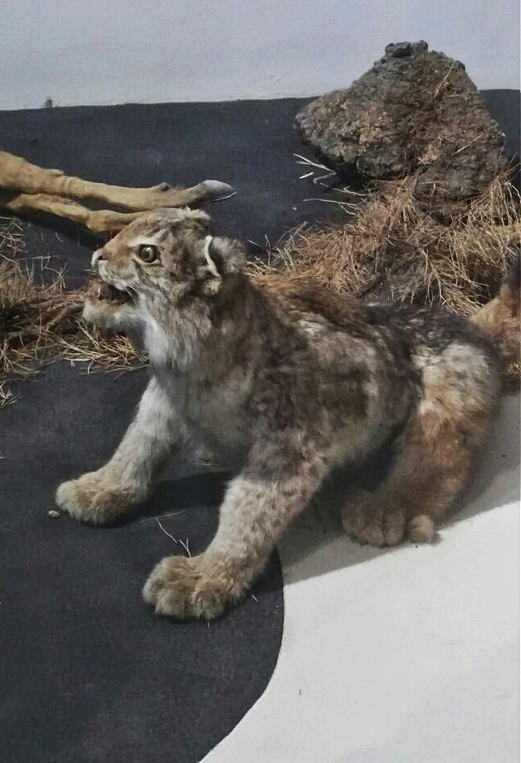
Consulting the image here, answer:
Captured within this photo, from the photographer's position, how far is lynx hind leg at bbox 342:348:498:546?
8.91 feet

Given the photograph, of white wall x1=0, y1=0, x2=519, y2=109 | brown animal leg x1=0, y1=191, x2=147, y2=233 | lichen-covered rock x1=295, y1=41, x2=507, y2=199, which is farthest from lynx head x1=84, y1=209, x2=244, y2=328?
white wall x1=0, y1=0, x2=519, y2=109

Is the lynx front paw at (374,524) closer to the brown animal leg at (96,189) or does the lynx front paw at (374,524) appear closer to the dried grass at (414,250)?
the dried grass at (414,250)

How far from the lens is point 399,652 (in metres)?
2.49

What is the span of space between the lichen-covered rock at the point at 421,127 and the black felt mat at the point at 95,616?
1.25 meters

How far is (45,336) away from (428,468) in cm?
147

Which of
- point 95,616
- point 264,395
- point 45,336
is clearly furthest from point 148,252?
point 45,336

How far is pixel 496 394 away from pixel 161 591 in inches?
45.3

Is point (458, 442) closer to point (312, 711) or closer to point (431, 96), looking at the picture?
point (312, 711)

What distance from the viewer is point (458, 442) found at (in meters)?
2.76

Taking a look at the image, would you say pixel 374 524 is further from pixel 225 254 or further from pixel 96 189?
pixel 96 189

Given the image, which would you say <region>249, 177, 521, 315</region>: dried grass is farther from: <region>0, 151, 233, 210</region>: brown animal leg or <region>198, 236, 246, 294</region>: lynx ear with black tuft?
<region>198, 236, 246, 294</region>: lynx ear with black tuft

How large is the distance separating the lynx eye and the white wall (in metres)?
2.53

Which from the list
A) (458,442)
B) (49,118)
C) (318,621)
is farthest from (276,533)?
(49,118)

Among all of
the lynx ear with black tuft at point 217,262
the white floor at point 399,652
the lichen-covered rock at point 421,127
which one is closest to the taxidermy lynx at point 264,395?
the lynx ear with black tuft at point 217,262
